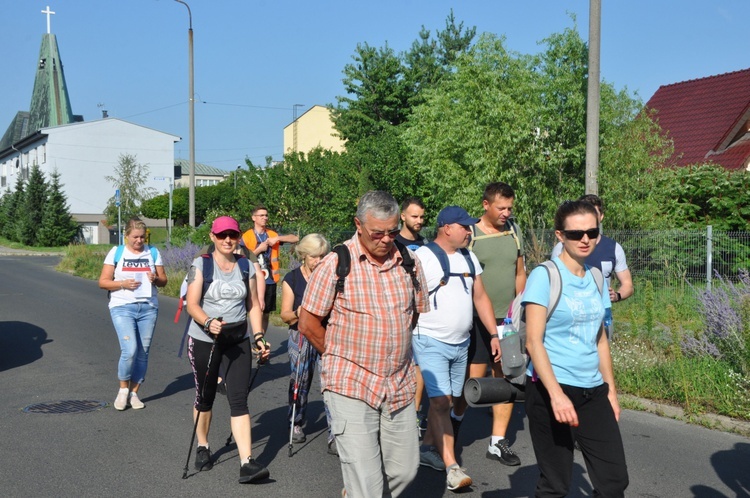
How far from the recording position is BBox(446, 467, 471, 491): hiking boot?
5.34m

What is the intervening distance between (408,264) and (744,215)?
47.9 feet

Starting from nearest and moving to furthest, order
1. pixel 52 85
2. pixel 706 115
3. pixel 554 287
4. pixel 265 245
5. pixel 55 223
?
pixel 554 287 < pixel 265 245 < pixel 706 115 < pixel 55 223 < pixel 52 85

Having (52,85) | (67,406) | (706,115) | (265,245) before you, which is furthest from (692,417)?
(52,85)

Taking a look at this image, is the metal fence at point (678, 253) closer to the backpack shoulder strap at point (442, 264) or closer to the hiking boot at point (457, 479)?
the backpack shoulder strap at point (442, 264)

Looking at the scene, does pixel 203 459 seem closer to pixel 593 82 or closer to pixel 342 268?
pixel 342 268

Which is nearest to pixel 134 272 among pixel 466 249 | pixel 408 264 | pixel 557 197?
pixel 466 249

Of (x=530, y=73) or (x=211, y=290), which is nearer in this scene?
(x=211, y=290)

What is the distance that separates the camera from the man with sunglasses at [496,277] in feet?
20.2

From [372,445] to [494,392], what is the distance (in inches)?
32.0

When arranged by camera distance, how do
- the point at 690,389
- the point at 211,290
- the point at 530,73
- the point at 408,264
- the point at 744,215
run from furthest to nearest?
the point at 530,73, the point at 744,215, the point at 690,389, the point at 211,290, the point at 408,264

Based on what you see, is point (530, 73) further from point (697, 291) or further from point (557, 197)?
point (697, 291)

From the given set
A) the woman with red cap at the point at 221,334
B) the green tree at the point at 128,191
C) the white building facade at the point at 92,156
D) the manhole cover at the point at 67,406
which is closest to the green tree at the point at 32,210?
the green tree at the point at 128,191

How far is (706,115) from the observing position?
27.6m

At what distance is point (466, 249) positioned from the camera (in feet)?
19.0
